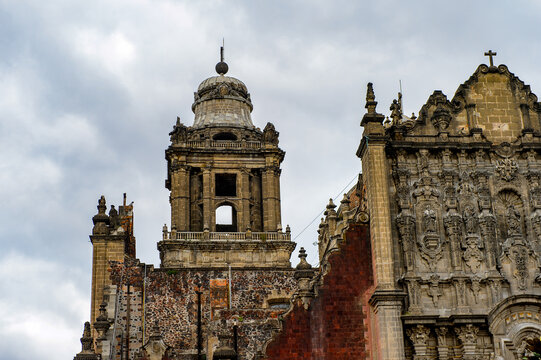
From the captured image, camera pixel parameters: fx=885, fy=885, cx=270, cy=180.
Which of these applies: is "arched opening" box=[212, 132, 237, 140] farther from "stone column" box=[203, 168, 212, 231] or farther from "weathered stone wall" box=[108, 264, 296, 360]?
"weathered stone wall" box=[108, 264, 296, 360]

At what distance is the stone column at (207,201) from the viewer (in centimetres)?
5041

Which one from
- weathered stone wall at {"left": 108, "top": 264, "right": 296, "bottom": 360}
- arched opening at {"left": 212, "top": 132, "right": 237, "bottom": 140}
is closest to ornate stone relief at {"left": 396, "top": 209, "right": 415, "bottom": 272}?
weathered stone wall at {"left": 108, "top": 264, "right": 296, "bottom": 360}

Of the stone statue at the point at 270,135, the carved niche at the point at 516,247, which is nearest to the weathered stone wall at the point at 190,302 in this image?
the carved niche at the point at 516,247

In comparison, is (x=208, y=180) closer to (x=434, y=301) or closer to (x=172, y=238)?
(x=172, y=238)

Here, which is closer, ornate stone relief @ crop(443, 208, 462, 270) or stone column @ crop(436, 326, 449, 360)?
stone column @ crop(436, 326, 449, 360)

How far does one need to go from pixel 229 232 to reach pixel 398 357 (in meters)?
27.0

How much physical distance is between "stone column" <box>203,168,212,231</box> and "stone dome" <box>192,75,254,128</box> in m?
4.08

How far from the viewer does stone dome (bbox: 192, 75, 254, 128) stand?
54938 mm

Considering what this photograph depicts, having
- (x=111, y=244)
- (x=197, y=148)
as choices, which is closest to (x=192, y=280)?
(x=111, y=244)

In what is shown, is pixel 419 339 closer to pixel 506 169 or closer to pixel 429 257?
pixel 429 257

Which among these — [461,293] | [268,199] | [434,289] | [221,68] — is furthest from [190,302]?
[221,68]

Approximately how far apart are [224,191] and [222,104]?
5658mm

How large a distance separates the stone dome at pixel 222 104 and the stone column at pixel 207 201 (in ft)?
13.4

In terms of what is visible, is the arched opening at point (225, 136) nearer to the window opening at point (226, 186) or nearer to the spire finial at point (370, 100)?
the window opening at point (226, 186)
